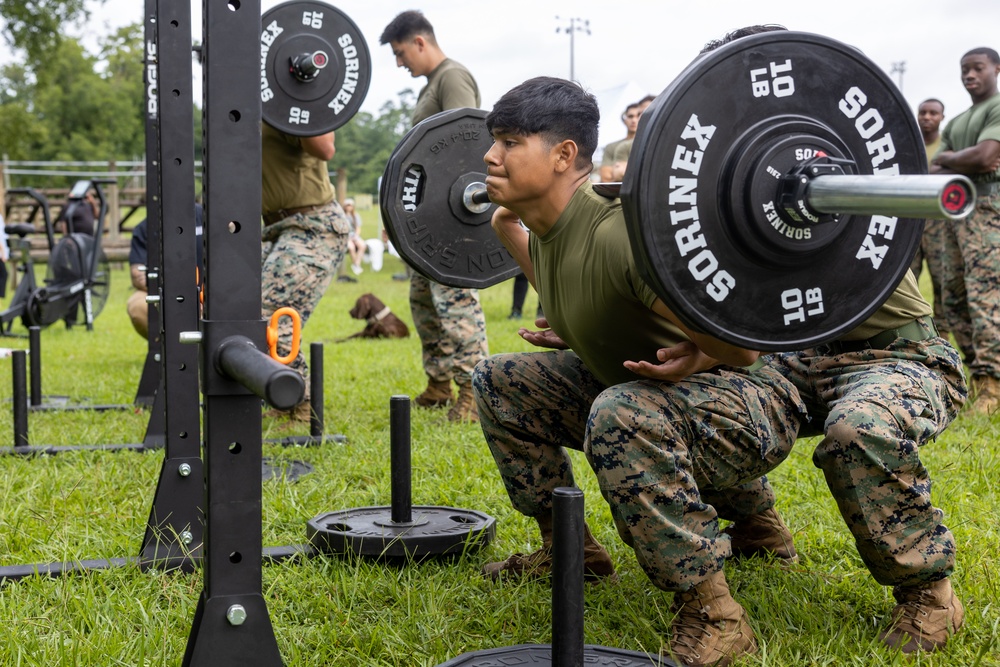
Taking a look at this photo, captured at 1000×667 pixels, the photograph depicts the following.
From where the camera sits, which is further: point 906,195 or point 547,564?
point 547,564

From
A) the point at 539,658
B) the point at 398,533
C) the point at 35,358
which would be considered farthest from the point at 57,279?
the point at 539,658

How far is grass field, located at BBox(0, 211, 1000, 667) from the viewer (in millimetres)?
2285

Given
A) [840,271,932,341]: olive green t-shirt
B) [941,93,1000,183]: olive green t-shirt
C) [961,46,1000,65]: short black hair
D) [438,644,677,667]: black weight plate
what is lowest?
[438,644,677,667]: black weight plate

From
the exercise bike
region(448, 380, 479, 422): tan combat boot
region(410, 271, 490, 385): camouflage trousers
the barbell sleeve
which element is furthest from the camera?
the exercise bike

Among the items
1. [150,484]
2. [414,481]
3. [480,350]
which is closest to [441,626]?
[414,481]

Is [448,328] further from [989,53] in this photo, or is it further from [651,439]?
[989,53]

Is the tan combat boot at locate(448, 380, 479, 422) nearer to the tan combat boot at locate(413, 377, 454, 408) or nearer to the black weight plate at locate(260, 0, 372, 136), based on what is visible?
the tan combat boot at locate(413, 377, 454, 408)

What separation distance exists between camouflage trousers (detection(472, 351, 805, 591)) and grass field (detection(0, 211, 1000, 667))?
29cm

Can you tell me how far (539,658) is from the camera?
2.19 metres

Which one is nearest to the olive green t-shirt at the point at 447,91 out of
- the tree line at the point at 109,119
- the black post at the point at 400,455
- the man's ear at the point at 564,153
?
the black post at the point at 400,455

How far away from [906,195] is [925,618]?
118 centimetres

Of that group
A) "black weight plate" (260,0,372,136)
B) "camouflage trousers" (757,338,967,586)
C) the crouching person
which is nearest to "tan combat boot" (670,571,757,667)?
the crouching person

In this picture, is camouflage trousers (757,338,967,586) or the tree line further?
the tree line

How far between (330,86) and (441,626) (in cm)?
291
